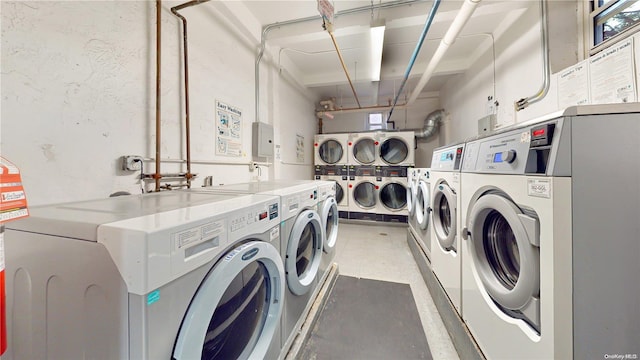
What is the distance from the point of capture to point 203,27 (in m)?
1.81

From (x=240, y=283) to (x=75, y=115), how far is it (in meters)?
1.17

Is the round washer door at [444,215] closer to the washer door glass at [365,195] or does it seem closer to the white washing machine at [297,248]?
the white washing machine at [297,248]

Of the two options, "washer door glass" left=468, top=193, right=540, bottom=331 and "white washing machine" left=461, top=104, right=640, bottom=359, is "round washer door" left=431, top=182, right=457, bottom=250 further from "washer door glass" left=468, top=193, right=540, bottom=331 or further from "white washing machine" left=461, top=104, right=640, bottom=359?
"white washing machine" left=461, top=104, right=640, bottom=359

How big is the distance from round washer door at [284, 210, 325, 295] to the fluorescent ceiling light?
1976 mm

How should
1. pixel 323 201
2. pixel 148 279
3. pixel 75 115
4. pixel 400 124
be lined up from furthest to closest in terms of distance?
pixel 400 124 → pixel 323 201 → pixel 75 115 → pixel 148 279

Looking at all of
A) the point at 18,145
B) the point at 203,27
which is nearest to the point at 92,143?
the point at 18,145

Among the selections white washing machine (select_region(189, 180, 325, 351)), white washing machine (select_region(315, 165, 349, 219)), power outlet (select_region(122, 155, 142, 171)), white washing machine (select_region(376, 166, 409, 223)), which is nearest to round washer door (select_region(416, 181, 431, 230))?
white washing machine (select_region(189, 180, 325, 351))

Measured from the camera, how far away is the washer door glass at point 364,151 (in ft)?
13.5

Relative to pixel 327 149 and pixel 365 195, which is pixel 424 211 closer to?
pixel 365 195

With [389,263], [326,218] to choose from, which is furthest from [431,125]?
[326,218]

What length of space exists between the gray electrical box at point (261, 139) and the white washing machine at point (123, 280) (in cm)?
182

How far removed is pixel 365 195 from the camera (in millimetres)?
4254

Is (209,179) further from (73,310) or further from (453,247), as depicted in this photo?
(453,247)

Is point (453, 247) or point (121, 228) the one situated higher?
point (121, 228)
